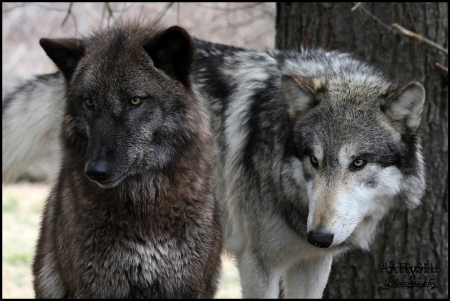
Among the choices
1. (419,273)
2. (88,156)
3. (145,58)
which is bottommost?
(419,273)

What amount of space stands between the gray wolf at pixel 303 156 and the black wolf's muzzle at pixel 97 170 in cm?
142

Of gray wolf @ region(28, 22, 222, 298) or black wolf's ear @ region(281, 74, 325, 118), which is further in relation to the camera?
black wolf's ear @ region(281, 74, 325, 118)

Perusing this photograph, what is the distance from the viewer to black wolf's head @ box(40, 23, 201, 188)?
Result: 10.1 ft

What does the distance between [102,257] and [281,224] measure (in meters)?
1.56

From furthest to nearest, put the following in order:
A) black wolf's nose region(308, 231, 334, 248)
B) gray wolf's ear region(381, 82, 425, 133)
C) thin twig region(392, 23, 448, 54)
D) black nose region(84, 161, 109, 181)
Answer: thin twig region(392, 23, 448, 54)
gray wolf's ear region(381, 82, 425, 133)
black wolf's nose region(308, 231, 334, 248)
black nose region(84, 161, 109, 181)

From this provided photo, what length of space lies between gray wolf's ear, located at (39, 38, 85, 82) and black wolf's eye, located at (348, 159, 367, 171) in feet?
5.89

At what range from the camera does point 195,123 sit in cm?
340

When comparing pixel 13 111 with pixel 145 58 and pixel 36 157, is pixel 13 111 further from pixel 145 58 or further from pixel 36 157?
pixel 145 58

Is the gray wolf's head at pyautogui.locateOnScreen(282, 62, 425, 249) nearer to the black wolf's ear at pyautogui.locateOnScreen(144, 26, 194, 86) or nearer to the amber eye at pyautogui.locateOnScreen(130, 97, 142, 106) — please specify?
the black wolf's ear at pyautogui.locateOnScreen(144, 26, 194, 86)

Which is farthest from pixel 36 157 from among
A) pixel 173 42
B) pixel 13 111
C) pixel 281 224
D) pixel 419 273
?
pixel 419 273

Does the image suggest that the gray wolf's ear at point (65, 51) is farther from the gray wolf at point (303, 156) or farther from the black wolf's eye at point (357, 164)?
the black wolf's eye at point (357, 164)

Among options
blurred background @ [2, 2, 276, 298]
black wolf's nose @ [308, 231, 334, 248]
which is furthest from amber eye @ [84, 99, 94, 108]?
blurred background @ [2, 2, 276, 298]

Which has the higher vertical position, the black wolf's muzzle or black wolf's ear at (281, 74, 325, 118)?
black wolf's ear at (281, 74, 325, 118)

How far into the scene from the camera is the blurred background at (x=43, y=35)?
8688mm
